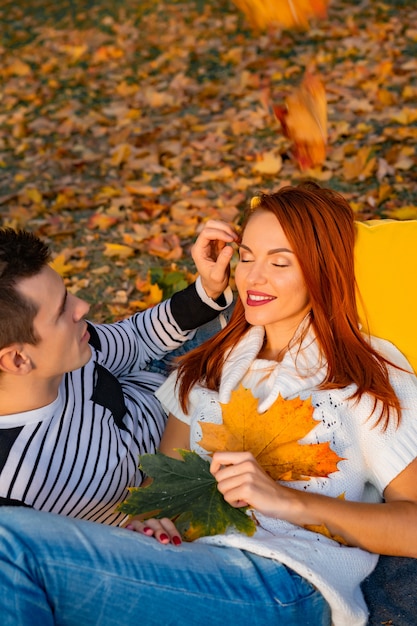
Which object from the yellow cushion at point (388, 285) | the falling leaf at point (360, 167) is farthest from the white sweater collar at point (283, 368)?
the falling leaf at point (360, 167)

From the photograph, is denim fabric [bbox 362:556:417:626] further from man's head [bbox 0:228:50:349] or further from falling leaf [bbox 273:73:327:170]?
falling leaf [bbox 273:73:327:170]

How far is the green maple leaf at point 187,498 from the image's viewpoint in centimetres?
207

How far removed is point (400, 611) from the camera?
221 cm

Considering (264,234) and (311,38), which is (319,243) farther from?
(311,38)

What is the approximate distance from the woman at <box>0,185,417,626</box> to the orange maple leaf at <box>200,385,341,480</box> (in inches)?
2.1

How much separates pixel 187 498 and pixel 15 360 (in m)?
0.62

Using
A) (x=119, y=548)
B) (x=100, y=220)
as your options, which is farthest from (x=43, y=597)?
(x=100, y=220)

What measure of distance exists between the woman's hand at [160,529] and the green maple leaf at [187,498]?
0.03 meters

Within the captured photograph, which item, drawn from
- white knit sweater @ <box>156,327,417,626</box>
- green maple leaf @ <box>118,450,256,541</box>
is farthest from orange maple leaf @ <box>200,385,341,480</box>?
green maple leaf @ <box>118,450,256,541</box>

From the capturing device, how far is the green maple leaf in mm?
2074

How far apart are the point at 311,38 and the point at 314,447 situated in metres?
6.38

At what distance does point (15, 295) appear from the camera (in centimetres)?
212

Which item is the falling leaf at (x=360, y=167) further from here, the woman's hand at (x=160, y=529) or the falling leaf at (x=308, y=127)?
the woman's hand at (x=160, y=529)

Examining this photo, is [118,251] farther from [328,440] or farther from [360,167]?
[328,440]
